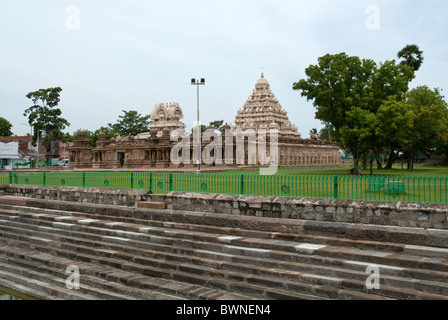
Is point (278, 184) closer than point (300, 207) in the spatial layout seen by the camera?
No

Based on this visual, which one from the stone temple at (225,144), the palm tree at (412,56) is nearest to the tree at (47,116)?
the stone temple at (225,144)

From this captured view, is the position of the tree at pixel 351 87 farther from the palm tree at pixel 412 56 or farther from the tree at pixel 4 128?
the tree at pixel 4 128

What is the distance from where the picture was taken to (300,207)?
9.98m

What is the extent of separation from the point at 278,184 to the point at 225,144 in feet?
107

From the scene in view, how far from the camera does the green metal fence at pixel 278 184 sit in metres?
9.59

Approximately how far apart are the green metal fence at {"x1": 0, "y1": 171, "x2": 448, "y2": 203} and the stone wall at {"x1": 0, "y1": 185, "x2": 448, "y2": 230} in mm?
478

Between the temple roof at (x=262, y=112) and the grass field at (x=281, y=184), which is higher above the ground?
the temple roof at (x=262, y=112)

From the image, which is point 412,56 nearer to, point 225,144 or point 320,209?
point 225,144

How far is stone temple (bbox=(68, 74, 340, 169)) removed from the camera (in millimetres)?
44312

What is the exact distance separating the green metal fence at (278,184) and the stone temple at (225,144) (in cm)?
2736

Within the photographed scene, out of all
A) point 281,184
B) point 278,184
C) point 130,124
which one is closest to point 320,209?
point 281,184
